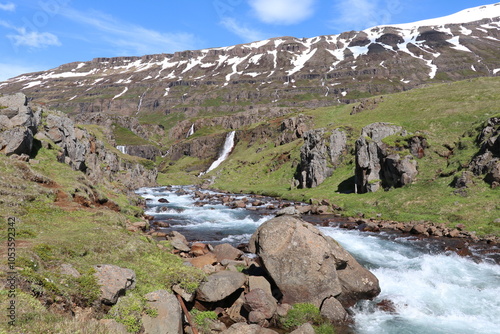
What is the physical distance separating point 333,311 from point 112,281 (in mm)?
11010

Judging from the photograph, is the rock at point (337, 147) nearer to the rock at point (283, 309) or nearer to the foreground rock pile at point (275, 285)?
the foreground rock pile at point (275, 285)

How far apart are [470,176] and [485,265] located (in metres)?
19.1

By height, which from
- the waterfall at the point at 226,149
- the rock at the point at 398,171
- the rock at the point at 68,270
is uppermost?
the waterfall at the point at 226,149

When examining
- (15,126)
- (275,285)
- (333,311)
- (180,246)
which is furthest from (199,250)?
(15,126)

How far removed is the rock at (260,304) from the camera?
47.0 ft

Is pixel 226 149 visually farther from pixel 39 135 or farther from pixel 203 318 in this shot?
pixel 203 318

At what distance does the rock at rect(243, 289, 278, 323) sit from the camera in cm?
1433

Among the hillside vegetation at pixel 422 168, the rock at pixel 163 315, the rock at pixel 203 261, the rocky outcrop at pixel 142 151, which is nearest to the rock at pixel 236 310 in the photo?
the rock at pixel 163 315

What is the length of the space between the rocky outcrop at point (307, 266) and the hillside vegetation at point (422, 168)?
1910 centimetres

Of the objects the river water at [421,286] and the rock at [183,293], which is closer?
the rock at [183,293]

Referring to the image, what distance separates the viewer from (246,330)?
12539 millimetres

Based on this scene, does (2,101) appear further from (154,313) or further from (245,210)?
(154,313)

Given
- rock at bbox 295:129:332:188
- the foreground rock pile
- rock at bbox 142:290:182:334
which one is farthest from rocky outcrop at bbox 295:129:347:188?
rock at bbox 142:290:182:334

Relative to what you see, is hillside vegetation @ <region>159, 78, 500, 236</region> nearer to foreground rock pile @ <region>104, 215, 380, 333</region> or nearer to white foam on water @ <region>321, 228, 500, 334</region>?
white foam on water @ <region>321, 228, 500, 334</region>
